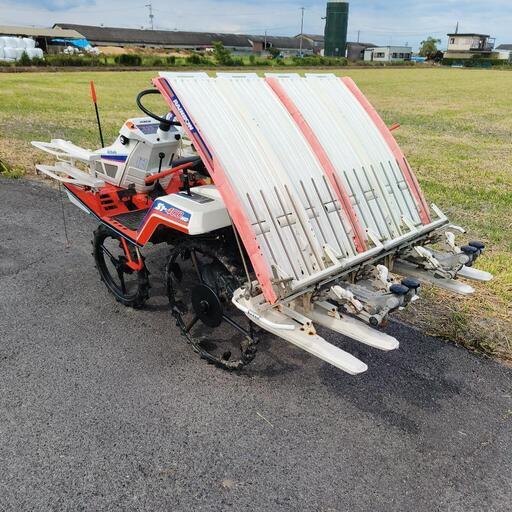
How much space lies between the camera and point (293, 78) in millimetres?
3928

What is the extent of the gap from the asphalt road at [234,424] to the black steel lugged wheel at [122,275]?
0.17 meters

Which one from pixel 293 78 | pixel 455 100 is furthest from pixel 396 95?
pixel 293 78

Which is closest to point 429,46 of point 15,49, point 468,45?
point 468,45

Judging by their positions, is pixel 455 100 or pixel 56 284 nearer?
pixel 56 284

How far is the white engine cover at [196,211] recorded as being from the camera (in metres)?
3.20

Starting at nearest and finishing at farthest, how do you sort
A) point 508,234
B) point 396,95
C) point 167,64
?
point 508,234
point 396,95
point 167,64

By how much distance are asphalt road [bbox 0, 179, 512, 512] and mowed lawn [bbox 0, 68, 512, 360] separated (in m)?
0.54

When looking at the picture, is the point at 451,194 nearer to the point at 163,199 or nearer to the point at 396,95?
the point at 163,199

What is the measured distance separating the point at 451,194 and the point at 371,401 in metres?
5.92

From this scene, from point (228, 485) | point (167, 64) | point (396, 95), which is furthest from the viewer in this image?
point (167, 64)

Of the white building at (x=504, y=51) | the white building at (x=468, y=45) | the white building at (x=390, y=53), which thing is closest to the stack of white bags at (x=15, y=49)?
the white building at (x=390, y=53)

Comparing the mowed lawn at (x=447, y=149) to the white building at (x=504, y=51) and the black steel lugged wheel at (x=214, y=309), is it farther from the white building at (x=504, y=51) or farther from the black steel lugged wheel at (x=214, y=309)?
the white building at (x=504, y=51)

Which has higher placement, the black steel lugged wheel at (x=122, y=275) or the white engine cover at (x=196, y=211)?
the white engine cover at (x=196, y=211)

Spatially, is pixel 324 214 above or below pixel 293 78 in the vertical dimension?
below
